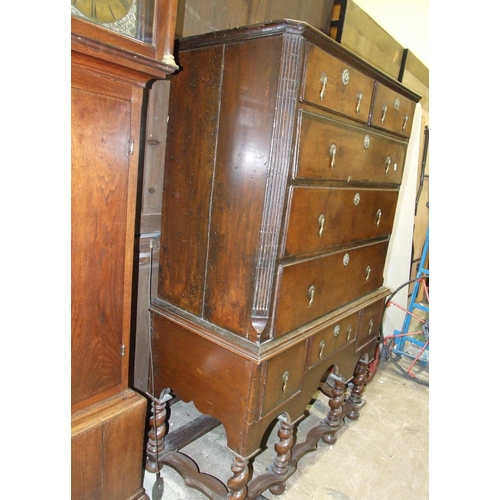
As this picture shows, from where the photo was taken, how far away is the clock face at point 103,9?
100cm

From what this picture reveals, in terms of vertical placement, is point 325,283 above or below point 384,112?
below

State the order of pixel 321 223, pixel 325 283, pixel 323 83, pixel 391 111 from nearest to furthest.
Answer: pixel 323 83, pixel 321 223, pixel 325 283, pixel 391 111

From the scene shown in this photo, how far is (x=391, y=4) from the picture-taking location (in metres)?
2.87

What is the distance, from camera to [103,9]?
41.1 inches

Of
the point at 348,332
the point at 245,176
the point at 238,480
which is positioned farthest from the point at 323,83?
the point at 238,480

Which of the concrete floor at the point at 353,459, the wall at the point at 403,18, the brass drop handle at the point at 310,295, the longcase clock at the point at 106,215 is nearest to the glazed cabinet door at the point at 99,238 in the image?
the longcase clock at the point at 106,215

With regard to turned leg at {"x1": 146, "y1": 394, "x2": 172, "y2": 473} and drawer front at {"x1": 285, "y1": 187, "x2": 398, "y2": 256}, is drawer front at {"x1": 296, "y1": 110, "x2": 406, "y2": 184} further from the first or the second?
turned leg at {"x1": 146, "y1": 394, "x2": 172, "y2": 473}

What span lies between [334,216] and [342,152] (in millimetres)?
264

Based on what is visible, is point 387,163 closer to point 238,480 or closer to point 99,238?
point 99,238
